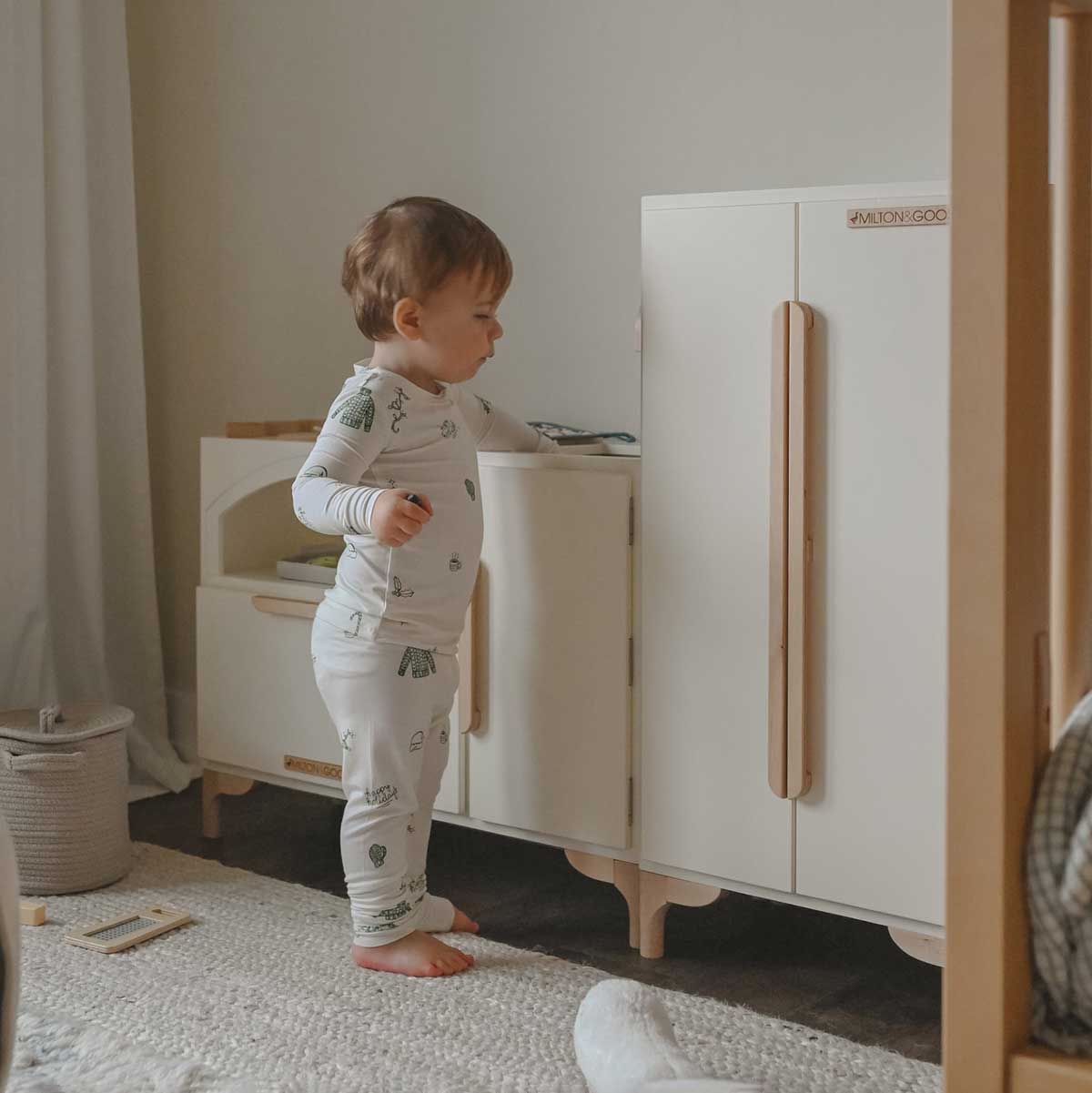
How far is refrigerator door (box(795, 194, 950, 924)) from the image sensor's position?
4.84 ft

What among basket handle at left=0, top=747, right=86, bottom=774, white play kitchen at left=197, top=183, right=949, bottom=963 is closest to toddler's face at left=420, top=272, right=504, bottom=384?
white play kitchen at left=197, top=183, right=949, bottom=963

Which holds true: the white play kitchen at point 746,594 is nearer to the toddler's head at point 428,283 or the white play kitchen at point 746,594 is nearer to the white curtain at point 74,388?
the toddler's head at point 428,283

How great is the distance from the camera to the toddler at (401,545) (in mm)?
1649

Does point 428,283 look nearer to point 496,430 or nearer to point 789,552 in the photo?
point 496,430

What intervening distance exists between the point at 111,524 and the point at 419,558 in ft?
3.70

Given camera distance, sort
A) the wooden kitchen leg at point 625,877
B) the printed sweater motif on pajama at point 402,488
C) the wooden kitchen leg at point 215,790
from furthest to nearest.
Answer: the wooden kitchen leg at point 215,790 < the wooden kitchen leg at point 625,877 < the printed sweater motif on pajama at point 402,488

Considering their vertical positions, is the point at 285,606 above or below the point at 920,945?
above

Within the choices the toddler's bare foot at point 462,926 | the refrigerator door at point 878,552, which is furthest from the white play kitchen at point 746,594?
the toddler's bare foot at point 462,926

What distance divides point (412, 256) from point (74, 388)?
104cm

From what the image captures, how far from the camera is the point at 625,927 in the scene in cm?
183

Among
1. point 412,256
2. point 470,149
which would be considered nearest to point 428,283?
point 412,256

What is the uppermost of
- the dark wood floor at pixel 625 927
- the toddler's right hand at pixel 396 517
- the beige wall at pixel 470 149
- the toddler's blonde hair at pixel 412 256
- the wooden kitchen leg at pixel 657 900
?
the beige wall at pixel 470 149

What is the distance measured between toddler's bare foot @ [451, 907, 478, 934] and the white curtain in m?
0.87

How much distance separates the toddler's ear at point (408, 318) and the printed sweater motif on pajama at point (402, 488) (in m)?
0.05
